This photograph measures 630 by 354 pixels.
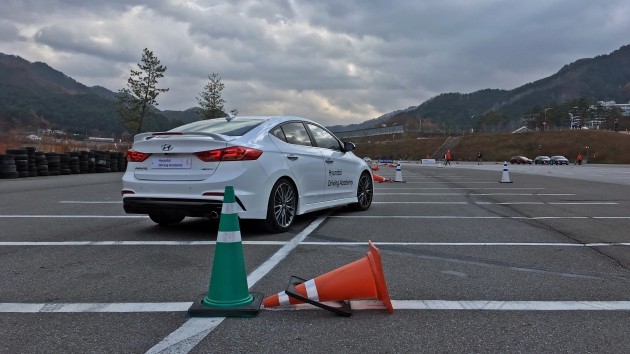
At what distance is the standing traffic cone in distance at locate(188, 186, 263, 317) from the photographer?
11.8 ft

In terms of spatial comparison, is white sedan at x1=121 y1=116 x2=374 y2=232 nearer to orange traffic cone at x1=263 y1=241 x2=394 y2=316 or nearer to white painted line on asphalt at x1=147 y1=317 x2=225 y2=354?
orange traffic cone at x1=263 y1=241 x2=394 y2=316

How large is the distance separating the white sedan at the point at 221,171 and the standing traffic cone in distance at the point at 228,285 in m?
2.36

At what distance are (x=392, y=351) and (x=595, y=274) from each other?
2865mm

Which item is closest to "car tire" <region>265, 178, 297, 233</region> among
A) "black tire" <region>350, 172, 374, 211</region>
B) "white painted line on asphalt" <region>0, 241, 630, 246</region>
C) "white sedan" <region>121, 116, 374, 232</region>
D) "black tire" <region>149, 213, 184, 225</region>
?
"white sedan" <region>121, 116, 374, 232</region>

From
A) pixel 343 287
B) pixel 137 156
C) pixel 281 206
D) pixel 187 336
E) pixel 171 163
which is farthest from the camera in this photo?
pixel 281 206

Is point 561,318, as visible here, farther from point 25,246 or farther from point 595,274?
point 25,246

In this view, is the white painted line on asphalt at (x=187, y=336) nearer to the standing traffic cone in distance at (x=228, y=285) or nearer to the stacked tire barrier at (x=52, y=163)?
the standing traffic cone in distance at (x=228, y=285)

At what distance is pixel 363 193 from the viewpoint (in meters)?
9.91

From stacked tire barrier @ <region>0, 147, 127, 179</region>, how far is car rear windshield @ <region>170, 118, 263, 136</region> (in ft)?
47.8

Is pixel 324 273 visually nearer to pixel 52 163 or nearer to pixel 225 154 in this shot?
pixel 225 154

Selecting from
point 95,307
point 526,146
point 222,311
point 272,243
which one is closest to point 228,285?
point 222,311

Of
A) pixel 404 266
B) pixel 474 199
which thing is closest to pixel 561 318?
pixel 404 266

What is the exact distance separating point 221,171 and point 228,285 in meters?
2.77

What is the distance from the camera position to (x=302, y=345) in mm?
3115
